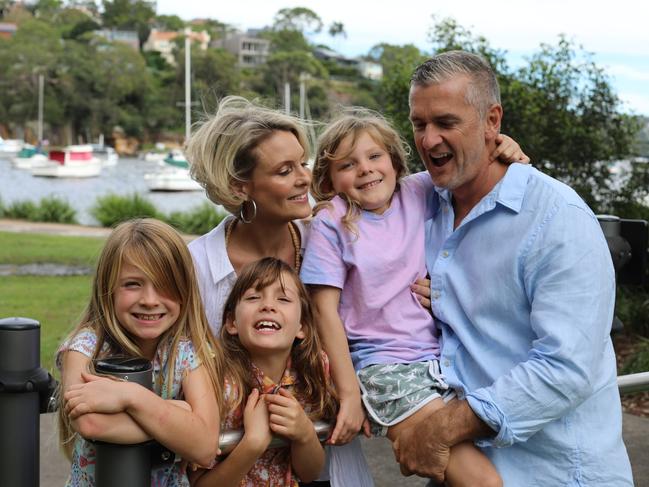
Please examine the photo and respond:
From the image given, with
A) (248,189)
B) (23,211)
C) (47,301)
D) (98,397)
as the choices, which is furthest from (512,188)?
(23,211)

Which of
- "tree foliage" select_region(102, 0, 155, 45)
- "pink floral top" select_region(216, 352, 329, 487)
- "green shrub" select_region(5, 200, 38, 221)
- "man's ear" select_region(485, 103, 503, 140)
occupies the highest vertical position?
"tree foliage" select_region(102, 0, 155, 45)

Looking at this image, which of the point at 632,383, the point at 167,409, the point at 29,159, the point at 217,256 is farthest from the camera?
the point at 29,159

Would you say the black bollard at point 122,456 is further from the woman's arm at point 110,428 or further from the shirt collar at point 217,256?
the shirt collar at point 217,256

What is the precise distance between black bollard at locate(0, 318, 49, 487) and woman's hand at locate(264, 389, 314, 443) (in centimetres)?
55

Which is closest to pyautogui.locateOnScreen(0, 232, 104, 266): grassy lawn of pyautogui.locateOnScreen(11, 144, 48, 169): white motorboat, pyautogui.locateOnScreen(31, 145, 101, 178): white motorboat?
pyautogui.locateOnScreen(31, 145, 101, 178): white motorboat

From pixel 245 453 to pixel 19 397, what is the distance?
1.84 ft

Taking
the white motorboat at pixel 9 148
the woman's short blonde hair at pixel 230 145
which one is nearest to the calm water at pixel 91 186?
the white motorboat at pixel 9 148

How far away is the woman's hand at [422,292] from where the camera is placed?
252 cm

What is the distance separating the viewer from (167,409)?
6.49 ft

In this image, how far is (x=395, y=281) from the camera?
2.52 meters

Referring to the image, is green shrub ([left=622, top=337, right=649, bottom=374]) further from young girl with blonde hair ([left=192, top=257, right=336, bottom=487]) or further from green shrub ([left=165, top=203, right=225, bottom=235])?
green shrub ([left=165, top=203, right=225, bottom=235])

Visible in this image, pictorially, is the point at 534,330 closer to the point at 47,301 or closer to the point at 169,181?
the point at 47,301

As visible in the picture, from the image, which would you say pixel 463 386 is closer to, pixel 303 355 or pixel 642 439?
pixel 303 355

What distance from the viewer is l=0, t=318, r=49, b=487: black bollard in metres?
2.15
